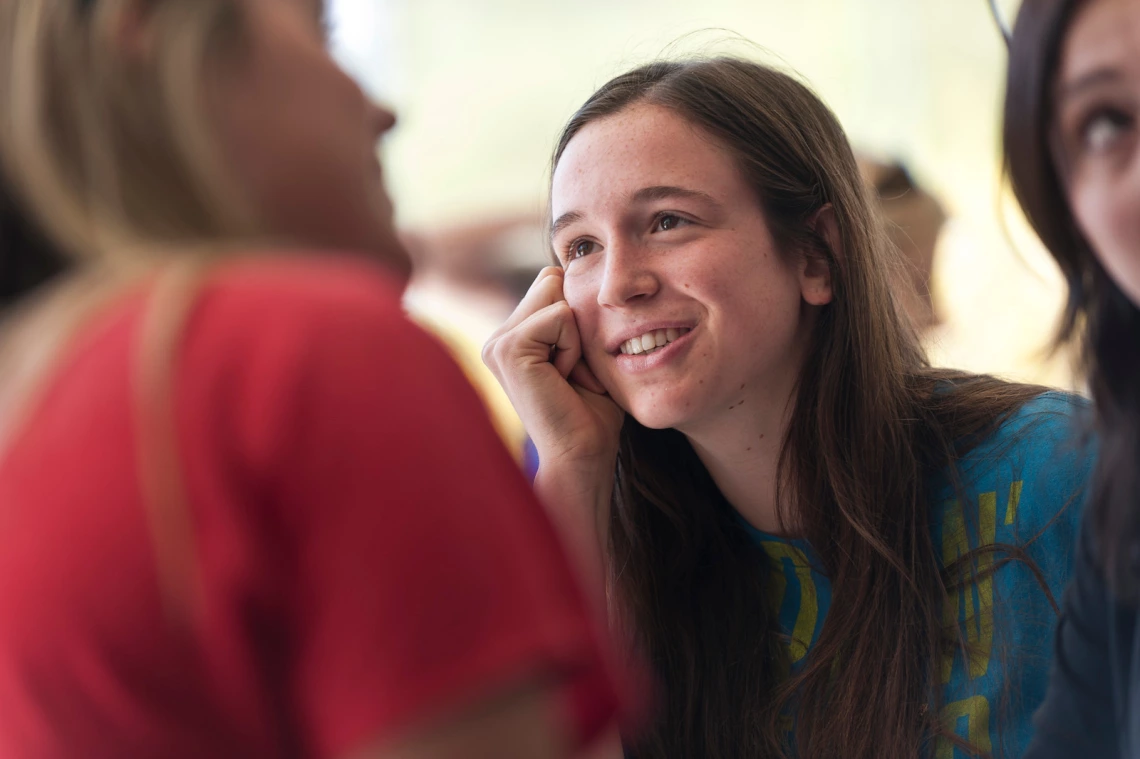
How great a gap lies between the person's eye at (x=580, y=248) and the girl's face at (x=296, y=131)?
88 centimetres

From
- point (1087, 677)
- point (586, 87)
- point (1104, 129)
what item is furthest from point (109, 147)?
point (586, 87)

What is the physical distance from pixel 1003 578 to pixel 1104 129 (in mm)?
663

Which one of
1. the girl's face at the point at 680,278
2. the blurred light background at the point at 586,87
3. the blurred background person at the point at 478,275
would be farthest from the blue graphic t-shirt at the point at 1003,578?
the blurred light background at the point at 586,87

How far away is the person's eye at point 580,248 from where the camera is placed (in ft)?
4.95

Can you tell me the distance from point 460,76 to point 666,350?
2.70 metres

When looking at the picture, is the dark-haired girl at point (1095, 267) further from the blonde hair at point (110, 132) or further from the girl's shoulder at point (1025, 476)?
the blonde hair at point (110, 132)

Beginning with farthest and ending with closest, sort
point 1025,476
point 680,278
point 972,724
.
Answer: point 680,278 → point 1025,476 → point 972,724

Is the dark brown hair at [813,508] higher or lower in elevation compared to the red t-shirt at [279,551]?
lower

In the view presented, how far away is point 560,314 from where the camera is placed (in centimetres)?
150

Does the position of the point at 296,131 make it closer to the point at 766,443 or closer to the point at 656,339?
the point at 656,339

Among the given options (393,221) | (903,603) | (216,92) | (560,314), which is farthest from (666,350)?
(216,92)

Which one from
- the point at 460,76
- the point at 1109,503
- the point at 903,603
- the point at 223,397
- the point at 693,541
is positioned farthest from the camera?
the point at 460,76

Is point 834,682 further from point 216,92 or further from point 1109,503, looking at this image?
point 216,92

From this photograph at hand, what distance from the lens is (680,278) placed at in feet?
4.61
